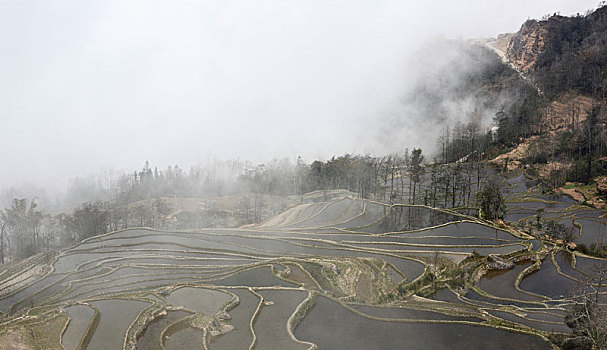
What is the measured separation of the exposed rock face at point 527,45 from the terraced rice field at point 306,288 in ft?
315

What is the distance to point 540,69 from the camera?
118 m

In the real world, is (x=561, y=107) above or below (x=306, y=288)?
above

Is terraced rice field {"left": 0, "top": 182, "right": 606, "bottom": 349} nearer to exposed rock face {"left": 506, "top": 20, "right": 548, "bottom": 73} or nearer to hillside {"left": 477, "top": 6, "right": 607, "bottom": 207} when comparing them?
hillside {"left": 477, "top": 6, "right": 607, "bottom": 207}

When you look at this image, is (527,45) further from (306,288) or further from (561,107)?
(306,288)

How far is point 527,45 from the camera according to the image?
13225 centimetres

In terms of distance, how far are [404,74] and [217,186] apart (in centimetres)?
9797

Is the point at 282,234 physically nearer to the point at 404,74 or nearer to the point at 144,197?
the point at 144,197

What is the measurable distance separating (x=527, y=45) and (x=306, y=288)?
465 ft

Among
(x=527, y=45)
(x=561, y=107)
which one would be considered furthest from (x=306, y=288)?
(x=527, y=45)

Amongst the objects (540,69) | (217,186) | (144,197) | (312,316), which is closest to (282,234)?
(312,316)

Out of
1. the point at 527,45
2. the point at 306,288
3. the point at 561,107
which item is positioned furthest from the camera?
the point at 527,45

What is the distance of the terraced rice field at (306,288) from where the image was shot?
2112 cm

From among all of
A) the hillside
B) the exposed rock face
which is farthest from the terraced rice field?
the exposed rock face

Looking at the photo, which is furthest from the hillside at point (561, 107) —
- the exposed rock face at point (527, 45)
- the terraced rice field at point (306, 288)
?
the terraced rice field at point (306, 288)
